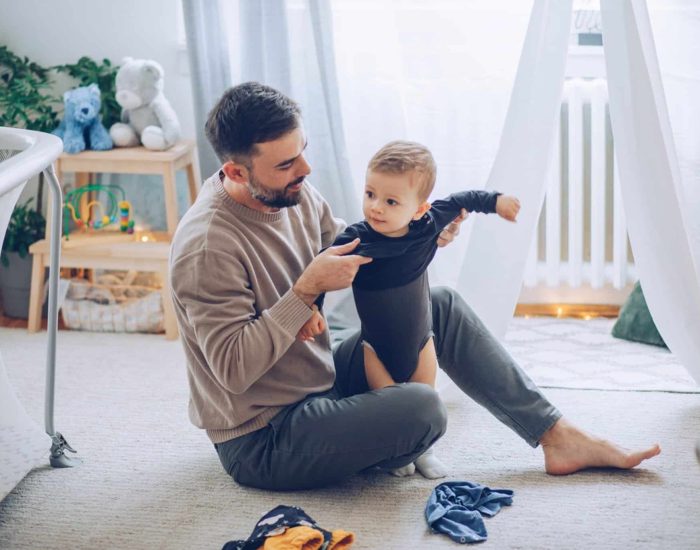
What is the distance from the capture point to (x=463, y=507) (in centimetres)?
210

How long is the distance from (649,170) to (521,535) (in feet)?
3.19

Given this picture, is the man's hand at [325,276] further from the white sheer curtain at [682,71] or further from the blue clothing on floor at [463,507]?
the white sheer curtain at [682,71]

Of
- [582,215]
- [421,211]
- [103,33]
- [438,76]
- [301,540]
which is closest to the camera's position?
[301,540]

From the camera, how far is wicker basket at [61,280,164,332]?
3256 millimetres

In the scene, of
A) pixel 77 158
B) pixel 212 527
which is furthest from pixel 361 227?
pixel 77 158

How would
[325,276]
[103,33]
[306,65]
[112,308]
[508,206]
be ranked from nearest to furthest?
[325,276] < [508,206] < [306,65] < [112,308] < [103,33]

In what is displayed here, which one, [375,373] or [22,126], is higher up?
[22,126]

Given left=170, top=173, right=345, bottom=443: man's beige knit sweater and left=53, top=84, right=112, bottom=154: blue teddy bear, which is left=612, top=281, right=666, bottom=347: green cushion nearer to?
left=170, top=173, right=345, bottom=443: man's beige knit sweater

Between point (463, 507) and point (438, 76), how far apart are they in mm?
1278

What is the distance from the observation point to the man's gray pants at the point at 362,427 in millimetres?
2105

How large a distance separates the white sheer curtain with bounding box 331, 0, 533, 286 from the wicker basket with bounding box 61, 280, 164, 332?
83 cm

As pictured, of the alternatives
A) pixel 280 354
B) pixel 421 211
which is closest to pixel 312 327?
pixel 280 354

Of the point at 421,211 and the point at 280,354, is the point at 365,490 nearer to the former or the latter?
the point at 280,354

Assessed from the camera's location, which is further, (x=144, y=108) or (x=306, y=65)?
(x=144, y=108)
